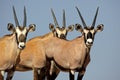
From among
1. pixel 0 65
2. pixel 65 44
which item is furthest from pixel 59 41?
pixel 0 65

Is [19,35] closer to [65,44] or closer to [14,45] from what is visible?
[14,45]

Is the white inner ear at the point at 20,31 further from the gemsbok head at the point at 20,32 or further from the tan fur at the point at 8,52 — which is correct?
the tan fur at the point at 8,52

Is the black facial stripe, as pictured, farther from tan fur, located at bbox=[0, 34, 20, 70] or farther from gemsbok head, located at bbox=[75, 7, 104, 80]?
gemsbok head, located at bbox=[75, 7, 104, 80]

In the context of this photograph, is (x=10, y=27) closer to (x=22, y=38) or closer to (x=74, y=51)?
(x=22, y=38)

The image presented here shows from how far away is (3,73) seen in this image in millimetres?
14305

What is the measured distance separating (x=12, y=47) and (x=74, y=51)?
7.50 ft

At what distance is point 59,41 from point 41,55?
883mm

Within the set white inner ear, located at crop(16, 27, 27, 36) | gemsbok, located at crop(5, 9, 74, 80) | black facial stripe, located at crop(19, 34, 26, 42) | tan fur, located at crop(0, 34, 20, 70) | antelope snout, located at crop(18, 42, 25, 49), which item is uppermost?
white inner ear, located at crop(16, 27, 27, 36)

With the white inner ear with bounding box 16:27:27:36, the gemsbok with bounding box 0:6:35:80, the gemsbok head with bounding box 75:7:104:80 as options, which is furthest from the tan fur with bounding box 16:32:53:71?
the gemsbok head with bounding box 75:7:104:80

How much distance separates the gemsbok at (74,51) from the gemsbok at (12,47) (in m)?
1.34

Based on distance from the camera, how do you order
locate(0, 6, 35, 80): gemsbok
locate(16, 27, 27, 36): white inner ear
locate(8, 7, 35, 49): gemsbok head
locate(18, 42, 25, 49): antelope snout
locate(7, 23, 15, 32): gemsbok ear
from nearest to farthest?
locate(18, 42, 25, 49): antelope snout < locate(8, 7, 35, 49): gemsbok head < locate(0, 6, 35, 80): gemsbok < locate(16, 27, 27, 36): white inner ear < locate(7, 23, 15, 32): gemsbok ear

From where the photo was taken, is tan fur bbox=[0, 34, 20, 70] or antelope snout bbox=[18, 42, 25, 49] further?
tan fur bbox=[0, 34, 20, 70]

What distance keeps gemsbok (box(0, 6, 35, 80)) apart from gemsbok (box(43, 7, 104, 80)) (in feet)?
4.40

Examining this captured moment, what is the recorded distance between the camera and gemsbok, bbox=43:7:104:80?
14.1 m
